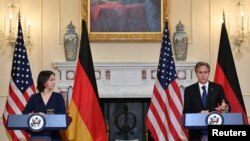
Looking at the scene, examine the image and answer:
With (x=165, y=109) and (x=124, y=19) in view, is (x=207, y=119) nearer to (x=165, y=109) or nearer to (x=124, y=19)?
(x=165, y=109)

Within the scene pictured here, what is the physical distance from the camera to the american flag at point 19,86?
316 inches

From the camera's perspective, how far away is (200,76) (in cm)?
561

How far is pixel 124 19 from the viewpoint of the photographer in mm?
9477

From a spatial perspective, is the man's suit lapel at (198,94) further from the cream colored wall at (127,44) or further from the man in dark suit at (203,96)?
the cream colored wall at (127,44)

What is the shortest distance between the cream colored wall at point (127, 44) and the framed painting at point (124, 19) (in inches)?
5.9

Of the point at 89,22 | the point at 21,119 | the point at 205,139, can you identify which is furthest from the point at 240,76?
the point at 21,119

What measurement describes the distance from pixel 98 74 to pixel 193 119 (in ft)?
14.6

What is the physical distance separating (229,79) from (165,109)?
1032 mm

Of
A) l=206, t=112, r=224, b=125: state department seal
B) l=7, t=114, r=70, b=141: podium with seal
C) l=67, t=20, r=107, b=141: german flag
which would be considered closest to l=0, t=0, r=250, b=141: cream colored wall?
l=67, t=20, r=107, b=141: german flag

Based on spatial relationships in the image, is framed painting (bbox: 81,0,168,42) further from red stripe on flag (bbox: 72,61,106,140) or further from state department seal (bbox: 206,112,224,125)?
state department seal (bbox: 206,112,224,125)

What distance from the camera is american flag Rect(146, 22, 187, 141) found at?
24.9ft

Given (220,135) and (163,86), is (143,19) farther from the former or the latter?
(220,135)

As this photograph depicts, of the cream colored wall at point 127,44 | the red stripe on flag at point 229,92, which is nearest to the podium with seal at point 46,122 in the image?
the red stripe on flag at point 229,92

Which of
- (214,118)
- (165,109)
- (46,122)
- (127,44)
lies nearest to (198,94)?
(214,118)
